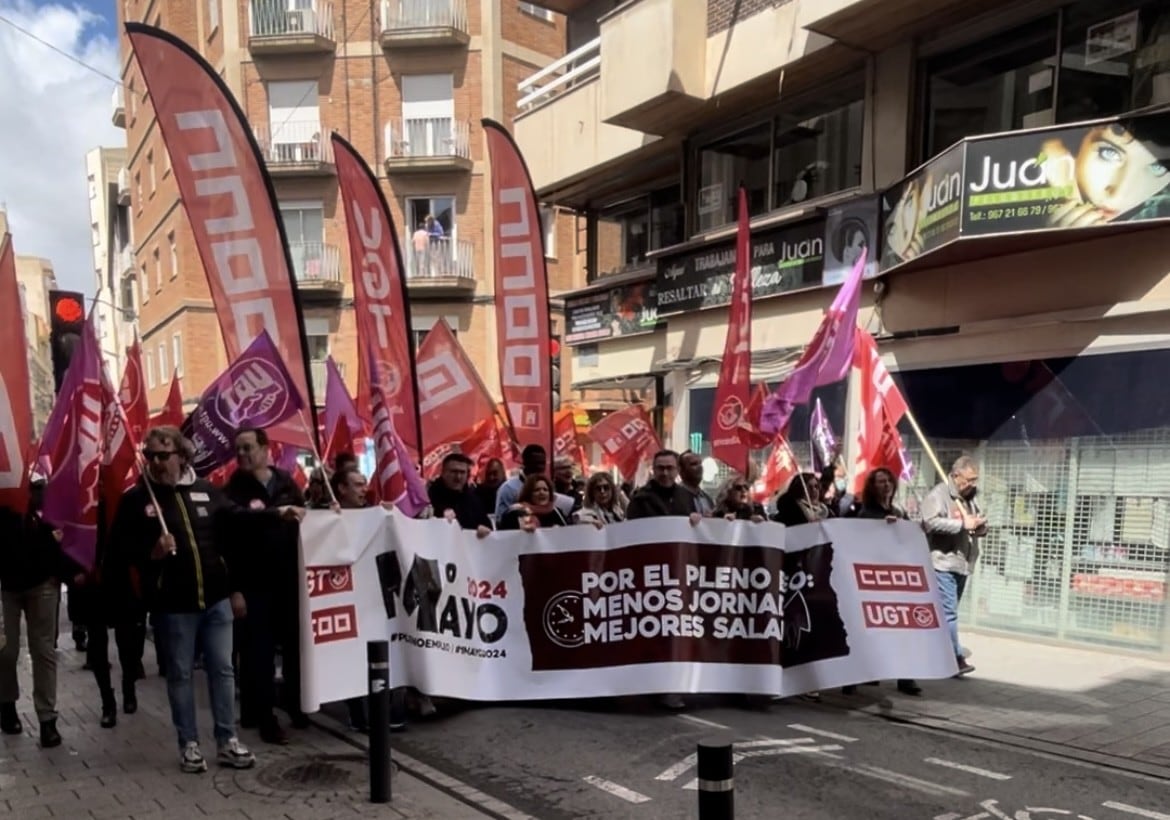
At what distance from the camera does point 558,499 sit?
292 inches

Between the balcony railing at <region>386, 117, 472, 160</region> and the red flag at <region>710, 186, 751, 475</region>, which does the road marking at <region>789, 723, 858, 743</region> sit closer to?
the red flag at <region>710, 186, 751, 475</region>

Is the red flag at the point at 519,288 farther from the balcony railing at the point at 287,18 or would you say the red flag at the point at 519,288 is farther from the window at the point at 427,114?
the balcony railing at the point at 287,18

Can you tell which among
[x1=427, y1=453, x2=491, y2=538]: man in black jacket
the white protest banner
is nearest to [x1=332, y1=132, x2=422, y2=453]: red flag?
[x1=427, y1=453, x2=491, y2=538]: man in black jacket

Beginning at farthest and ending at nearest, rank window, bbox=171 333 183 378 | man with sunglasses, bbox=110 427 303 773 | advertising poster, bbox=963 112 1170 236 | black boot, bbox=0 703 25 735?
window, bbox=171 333 183 378 < advertising poster, bbox=963 112 1170 236 < black boot, bbox=0 703 25 735 < man with sunglasses, bbox=110 427 303 773

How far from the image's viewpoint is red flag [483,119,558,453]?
8.34 meters

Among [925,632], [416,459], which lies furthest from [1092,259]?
[416,459]

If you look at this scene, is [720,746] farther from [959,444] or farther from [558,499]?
[959,444]

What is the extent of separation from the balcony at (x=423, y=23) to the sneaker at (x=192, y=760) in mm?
26261

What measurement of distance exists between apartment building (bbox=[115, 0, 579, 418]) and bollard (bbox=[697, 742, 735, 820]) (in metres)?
25.1

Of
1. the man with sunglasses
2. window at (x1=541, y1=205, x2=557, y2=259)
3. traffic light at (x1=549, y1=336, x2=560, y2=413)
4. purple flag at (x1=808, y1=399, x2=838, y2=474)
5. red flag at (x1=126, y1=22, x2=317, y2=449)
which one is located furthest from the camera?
window at (x1=541, y1=205, x2=557, y2=259)

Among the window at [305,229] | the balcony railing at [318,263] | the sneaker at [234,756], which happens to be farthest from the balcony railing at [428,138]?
the sneaker at [234,756]

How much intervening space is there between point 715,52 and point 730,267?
3.13 m

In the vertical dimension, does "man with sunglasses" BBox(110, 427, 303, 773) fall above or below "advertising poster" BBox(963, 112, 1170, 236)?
below

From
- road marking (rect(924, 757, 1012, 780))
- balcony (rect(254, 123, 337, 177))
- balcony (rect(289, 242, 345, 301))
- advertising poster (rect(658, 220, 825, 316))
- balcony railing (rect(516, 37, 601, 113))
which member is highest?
balcony (rect(254, 123, 337, 177))
